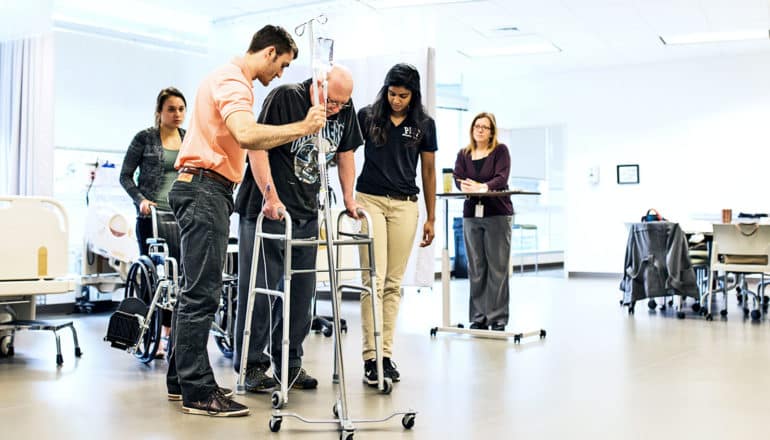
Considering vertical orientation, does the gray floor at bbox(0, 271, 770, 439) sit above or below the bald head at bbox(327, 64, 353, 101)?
below

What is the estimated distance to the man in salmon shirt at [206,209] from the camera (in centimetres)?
327

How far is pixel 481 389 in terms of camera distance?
3.89 metres

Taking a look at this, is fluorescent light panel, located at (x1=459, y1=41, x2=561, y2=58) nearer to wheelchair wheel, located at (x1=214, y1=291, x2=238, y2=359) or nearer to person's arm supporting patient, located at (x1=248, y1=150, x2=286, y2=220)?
wheelchair wheel, located at (x1=214, y1=291, x2=238, y2=359)

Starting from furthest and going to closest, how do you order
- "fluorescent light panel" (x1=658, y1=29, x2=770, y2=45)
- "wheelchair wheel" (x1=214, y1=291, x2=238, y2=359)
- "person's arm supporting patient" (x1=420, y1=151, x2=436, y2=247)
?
"fluorescent light panel" (x1=658, y1=29, x2=770, y2=45), "wheelchair wheel" (x1=214, y1=291, x2=238, y2=359), "person's arm supporting patient" (x1=420, y1=151, x2=436, y2=247)

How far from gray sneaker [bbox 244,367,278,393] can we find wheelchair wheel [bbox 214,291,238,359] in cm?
105

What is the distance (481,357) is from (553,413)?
1.48 metres

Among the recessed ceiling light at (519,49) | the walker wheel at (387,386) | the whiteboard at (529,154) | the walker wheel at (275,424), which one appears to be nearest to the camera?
the walker wheel at (275,424)

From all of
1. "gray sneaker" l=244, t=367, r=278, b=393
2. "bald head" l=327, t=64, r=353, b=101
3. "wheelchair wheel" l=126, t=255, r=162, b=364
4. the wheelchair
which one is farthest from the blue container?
"bald head" l=327, t=64, r=353, b=101

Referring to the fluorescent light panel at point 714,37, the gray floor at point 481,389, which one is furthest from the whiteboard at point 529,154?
the gray floor at point 481,389

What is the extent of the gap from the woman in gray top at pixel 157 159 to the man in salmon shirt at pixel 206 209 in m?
1.55

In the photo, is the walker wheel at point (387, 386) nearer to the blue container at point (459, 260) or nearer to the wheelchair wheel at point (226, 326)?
the wheelchair wheel at point (226, 326)

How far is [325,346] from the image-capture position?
5398 millimetres

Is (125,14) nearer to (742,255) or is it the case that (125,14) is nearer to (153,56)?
(153,56)

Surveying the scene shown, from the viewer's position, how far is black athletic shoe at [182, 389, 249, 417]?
3.29 meters
